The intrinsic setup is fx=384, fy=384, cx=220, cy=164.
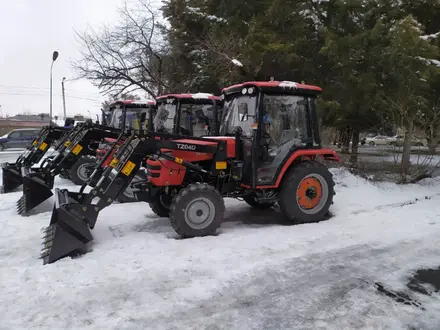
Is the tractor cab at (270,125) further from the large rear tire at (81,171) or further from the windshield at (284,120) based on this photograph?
the large rear tire at (81,171)

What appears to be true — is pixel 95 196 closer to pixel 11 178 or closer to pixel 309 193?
pixel 309 193

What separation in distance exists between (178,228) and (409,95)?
22.8ft

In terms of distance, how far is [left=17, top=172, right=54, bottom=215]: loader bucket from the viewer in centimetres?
720

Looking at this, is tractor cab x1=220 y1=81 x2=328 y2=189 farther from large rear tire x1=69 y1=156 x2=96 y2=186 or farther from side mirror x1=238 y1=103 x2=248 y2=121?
large rear tire x1=69 y1=156 x2=96 y2=186

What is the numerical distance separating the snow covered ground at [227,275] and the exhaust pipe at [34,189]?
62 cm

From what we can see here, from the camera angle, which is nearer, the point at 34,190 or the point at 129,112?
the point at 34,190

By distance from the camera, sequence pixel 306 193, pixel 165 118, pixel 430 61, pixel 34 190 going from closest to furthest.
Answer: pixel 306 193 < pixel 34 190 < pixel 430 61 < pixel 165 118

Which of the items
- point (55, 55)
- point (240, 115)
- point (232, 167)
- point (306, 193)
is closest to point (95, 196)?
point (232, 167)

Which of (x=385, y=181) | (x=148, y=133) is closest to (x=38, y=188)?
(x=148, y=133)

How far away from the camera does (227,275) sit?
13.6 feet

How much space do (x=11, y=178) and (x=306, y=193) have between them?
730 centimetres

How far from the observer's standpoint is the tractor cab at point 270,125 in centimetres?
600

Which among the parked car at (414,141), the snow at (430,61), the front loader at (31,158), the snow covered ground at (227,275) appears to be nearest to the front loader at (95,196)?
the snow covered ground at (227,275)

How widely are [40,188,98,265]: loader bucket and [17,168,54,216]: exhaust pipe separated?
2555mm
